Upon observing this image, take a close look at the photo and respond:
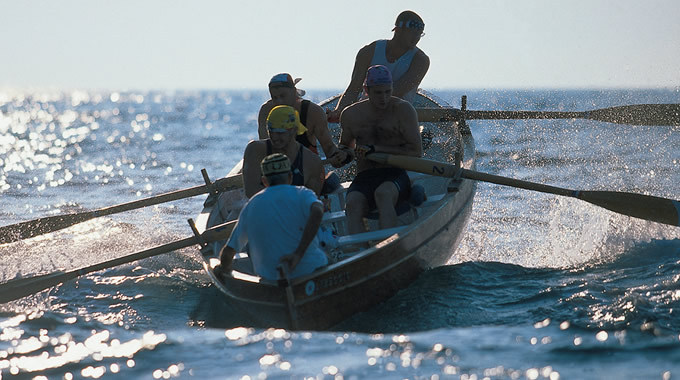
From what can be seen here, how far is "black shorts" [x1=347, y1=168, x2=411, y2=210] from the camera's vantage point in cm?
830

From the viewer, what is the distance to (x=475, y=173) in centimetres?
910

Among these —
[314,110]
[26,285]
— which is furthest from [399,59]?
[26,285]

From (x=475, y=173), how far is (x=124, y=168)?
19.1 meters

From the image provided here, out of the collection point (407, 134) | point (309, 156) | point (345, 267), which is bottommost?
point (345, 267)

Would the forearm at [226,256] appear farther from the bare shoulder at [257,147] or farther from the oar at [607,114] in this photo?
the oar at [607,114]

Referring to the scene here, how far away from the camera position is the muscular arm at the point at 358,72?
1069 cm

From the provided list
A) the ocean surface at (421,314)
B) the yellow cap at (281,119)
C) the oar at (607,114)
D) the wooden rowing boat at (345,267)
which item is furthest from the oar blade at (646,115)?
the yellow cap at (281,119)

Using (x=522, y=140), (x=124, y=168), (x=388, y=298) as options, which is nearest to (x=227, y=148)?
(x=124, y=168)

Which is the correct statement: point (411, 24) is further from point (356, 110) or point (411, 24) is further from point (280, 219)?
point (280, 219)

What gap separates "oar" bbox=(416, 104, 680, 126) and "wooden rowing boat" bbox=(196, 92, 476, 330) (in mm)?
1613

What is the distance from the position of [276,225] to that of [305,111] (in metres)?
2.79

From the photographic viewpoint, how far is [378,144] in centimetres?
846

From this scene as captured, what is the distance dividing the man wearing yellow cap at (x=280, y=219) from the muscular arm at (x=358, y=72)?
4.41 meters

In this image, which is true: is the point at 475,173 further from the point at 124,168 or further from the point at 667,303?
the point at 124,168
